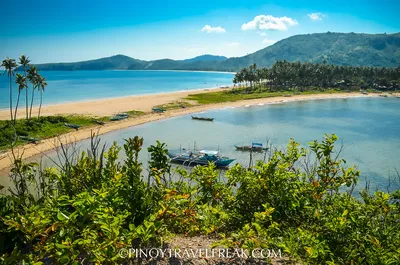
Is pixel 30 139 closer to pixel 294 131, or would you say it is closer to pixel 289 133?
pixel 289 133

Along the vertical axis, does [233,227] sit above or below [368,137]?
above

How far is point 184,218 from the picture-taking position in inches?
212

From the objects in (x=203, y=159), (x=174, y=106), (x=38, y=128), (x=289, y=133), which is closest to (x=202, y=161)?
(x=203, y=159)

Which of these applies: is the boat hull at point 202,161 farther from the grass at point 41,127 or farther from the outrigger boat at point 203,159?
the grass at point 41,127

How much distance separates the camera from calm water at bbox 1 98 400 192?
107ft

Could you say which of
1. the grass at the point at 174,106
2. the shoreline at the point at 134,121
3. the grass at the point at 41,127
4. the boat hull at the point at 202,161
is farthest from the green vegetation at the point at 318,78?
the boat hull at the point at 202,161

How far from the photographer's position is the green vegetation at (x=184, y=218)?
3775 millimetres

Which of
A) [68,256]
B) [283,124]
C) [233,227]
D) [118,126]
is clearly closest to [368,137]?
[283,124]

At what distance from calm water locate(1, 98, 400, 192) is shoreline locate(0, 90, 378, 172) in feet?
8.13

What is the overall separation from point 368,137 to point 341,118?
61.3 feet

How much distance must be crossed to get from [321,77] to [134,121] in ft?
304

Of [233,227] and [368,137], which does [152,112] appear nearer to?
[368,137]

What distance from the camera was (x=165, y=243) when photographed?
4.91 m

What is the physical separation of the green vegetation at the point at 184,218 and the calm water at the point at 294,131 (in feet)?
57.7
